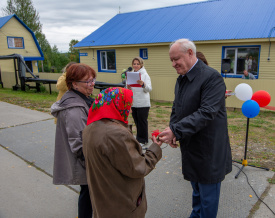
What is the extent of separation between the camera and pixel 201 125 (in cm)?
207

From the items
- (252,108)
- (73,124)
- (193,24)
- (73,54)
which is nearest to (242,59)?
(193,24)

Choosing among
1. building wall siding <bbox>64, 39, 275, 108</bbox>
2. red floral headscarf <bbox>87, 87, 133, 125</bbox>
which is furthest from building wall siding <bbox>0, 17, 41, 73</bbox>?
red floral headscarf <bbox>87, 87, 133, 125</bbox>

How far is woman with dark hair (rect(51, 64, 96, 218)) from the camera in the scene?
214 centimetres

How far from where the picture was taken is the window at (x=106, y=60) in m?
17.8

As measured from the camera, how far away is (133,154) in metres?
1.61

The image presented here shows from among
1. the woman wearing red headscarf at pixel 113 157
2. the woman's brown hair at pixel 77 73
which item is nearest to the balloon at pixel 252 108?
the woman wearing red headscarf at pixel 113 157

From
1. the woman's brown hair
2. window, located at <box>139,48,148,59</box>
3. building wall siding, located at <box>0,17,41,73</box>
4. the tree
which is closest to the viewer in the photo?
the woman's brown hair

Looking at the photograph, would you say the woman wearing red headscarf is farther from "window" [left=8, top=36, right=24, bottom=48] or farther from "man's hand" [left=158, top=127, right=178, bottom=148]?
"window" [left=8, top=36, right=24, bottom=48]

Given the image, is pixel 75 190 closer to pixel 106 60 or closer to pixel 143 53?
pixel 143 53

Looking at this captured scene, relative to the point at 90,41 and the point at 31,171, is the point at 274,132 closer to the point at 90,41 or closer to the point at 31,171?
the point at 31,171

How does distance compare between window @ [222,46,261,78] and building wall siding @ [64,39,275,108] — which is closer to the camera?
building wall siding @ [64,39,275,108]

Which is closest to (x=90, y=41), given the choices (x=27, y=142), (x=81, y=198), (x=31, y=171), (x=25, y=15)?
(x=27, y=142)

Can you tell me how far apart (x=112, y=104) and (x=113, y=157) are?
0.35 m

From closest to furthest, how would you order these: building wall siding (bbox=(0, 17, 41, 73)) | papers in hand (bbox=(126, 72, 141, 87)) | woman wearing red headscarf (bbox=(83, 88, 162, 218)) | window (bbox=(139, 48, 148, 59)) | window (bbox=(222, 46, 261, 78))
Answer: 1. woman wearing red headscarf (bbox=(83, 88, 162, 218))
2. papers in hand (bbox=(126, 72, 141, 87))
3. window (bbox=(222, 46, 261, 78))
4. window (bbox=(139, 48, 148, 59))
5. building wall siding (bbox=(0, 17, 41, 73))
